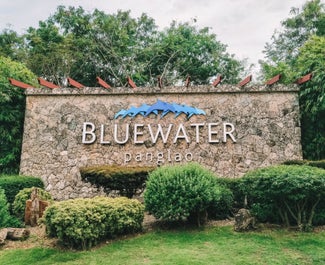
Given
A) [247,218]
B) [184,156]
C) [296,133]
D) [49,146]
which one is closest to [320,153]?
[296,133]

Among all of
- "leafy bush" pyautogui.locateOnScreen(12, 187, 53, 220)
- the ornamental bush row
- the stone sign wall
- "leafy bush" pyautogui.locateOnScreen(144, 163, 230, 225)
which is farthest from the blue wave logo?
"leafy bush" pyautogui.locateOnScreen(144, 163, 230, 225)

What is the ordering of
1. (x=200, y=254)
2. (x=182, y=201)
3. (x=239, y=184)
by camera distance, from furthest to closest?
(x=239, y=184) → (x=182, y=201) → (x=200, y=254)

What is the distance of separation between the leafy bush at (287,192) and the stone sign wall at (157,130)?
3.40 metres

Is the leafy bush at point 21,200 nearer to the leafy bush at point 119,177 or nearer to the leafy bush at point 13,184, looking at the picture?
the leafy bush at point 13,184

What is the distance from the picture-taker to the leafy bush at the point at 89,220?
584cm

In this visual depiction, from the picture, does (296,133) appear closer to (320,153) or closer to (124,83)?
(320,153)

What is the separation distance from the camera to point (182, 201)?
671 cm

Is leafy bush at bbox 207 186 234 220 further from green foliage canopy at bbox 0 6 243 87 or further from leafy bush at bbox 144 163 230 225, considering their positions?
green foliage canopy at bbox 0 6 243 87

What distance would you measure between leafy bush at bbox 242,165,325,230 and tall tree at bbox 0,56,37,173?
24.6 ft

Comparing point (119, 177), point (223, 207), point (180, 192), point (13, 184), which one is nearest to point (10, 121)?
point (13, 184)

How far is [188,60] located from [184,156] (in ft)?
42.6

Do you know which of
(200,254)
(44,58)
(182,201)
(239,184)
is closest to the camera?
(200,254)

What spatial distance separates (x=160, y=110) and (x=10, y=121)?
4.77 m

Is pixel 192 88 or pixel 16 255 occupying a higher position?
pixel 192 88
